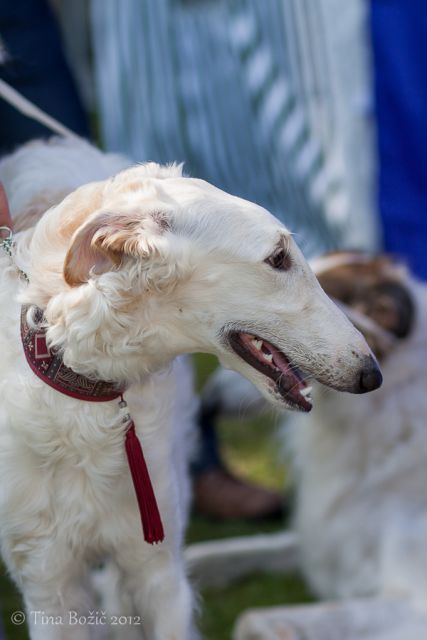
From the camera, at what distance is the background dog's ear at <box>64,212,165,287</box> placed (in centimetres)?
194

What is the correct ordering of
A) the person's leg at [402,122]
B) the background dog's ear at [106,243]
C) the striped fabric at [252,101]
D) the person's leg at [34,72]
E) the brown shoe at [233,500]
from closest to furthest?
1. the background dog's ear at [106,243]
2. the person's leg at [34,72]
3. the brown shoe at [233,500]
4. the person's leg at [402,122]
5. the striped fabric at [252,101]

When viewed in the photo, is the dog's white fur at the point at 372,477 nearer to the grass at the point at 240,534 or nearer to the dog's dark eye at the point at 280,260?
the grass at the point at 240,534

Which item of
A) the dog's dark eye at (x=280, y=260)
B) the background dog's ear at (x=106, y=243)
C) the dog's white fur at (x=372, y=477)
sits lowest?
the dog's white fur at (x=372, y=477)

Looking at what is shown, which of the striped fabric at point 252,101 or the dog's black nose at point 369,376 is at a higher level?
the dog's black nose at point 369,376

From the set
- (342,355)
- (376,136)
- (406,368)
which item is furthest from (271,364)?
(376,136)

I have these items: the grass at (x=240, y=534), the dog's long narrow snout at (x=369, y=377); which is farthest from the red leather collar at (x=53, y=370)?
the grass at (x=240, y=534)

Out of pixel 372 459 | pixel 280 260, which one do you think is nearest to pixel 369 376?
pixel 280 260

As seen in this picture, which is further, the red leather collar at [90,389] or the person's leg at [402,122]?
the person's leg at [402,122]

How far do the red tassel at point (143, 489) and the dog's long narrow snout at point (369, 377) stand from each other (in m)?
0.49

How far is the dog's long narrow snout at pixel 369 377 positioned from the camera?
2.06 m

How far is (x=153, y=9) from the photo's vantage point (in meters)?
4.95

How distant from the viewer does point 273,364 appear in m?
2.07

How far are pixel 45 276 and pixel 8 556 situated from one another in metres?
0.67

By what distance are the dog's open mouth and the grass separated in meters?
1.24
